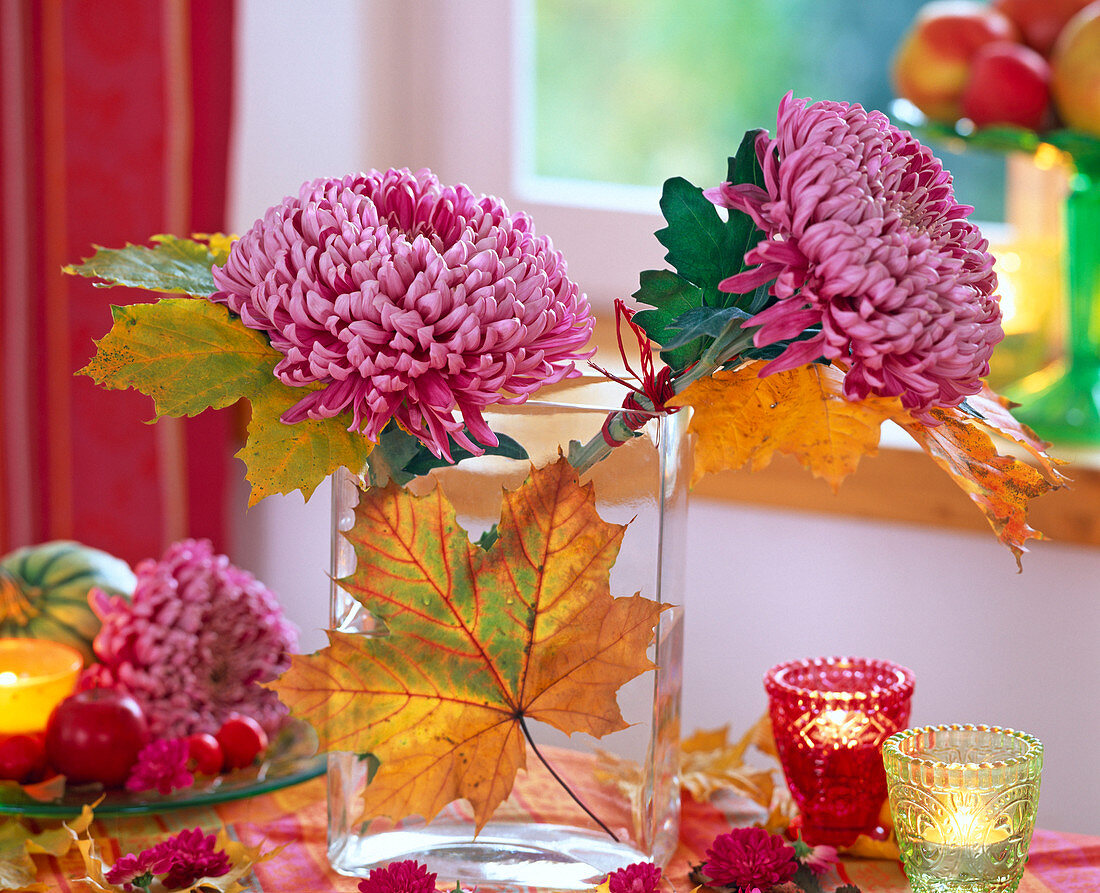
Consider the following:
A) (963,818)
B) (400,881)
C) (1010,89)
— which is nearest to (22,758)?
(400,881)

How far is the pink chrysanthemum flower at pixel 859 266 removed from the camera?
0.47 metres

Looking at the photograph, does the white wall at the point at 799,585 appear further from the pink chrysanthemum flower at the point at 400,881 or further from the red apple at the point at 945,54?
the pink chrysanthemum flower at the point at 400,881

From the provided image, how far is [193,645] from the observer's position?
0.75 meters

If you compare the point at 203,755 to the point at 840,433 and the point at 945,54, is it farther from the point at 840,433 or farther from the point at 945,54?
the point at 945,54

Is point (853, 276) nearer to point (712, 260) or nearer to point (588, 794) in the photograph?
point (712, 260)

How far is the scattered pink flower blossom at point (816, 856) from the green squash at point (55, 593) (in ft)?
1.55

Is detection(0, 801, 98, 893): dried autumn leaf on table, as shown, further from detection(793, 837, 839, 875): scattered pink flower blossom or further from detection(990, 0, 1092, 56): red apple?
detection(990, 0, 1092, 56): red apple

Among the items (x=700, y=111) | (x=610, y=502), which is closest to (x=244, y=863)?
(x=610, y=502)

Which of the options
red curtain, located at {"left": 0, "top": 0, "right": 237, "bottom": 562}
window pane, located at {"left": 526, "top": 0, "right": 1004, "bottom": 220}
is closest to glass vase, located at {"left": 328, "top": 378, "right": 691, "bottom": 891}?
red curtain, located at {"left": 0, "top": 0, "right": 237, "bottom": 562}

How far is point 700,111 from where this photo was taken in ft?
5.22

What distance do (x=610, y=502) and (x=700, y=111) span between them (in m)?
1.08

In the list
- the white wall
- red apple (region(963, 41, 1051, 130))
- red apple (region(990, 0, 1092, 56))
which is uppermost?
red apple (region(990, 0, 1092, 56))

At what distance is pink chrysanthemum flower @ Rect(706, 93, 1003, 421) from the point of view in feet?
1.53

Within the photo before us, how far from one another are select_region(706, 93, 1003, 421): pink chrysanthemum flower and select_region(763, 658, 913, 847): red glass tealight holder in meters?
0.20
